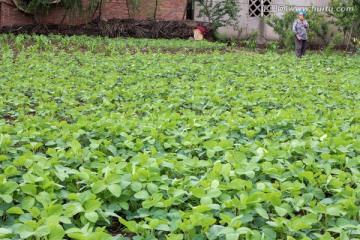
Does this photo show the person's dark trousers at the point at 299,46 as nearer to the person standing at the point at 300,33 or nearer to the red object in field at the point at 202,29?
the person standing at the point at 300,33

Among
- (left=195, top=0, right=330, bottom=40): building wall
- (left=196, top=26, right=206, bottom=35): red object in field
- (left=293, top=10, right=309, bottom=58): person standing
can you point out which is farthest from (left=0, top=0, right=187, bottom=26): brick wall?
(left=293, top=10, right=309, bottom=58): person standing

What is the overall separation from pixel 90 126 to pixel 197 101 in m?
1.85

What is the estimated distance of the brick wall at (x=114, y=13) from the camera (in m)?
15.5

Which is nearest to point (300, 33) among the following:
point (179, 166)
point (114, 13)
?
point (114, 13)

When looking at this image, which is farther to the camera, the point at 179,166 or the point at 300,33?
the point at 300,33

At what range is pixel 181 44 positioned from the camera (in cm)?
1402

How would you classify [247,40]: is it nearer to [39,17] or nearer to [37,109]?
[39,17]

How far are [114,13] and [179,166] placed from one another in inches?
625

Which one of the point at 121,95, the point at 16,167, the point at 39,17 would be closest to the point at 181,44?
the point at 39,17

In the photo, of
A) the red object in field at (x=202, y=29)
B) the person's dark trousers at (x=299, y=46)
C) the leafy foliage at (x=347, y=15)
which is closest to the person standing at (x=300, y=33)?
the person's dark trousers at (x=299, y=46)

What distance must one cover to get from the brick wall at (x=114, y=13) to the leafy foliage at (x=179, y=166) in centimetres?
1023

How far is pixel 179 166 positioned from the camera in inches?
108

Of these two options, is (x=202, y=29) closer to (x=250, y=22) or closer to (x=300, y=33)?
(x=250, y=22)

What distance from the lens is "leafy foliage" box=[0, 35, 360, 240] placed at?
2.10 meters
